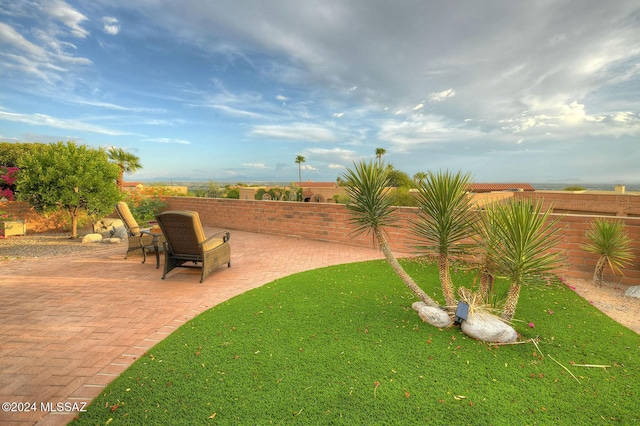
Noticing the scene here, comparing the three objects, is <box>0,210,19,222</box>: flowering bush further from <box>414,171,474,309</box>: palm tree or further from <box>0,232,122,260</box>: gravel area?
<box>414,171,474,309</box>: palm tree

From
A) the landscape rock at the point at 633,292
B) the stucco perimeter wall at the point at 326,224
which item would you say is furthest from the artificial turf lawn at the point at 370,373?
the landscape rock at the point at 633,292

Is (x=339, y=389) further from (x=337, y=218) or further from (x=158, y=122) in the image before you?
(x=158, y=122)

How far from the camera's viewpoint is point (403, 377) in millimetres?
2480

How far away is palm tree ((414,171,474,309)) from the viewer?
10.6ft

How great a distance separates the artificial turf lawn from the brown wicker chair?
166 cm

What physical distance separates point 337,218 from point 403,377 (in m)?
6.66

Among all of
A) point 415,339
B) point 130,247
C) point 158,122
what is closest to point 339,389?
point 415,339

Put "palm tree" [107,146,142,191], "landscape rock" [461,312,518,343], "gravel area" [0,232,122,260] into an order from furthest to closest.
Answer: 1. "palm tree" [107,146,142,191]
2. "gravel area" [0,232,122,260]
3. "landscape rock" [461,312,518,343]

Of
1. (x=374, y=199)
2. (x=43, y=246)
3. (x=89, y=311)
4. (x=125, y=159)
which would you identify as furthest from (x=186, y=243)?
(x=125, y=159)

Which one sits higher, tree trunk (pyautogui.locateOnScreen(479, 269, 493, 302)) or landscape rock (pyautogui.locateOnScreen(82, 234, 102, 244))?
tree trunk (pyautogui.locateOnScreen(479, 269, 493, 302))

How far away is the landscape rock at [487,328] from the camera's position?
308cm

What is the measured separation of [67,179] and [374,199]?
10.1 m

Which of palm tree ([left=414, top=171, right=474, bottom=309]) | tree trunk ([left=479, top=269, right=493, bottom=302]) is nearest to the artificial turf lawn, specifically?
tree trunk ([left=479, top=269, right=493, bottom=302])

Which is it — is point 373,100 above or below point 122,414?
above
